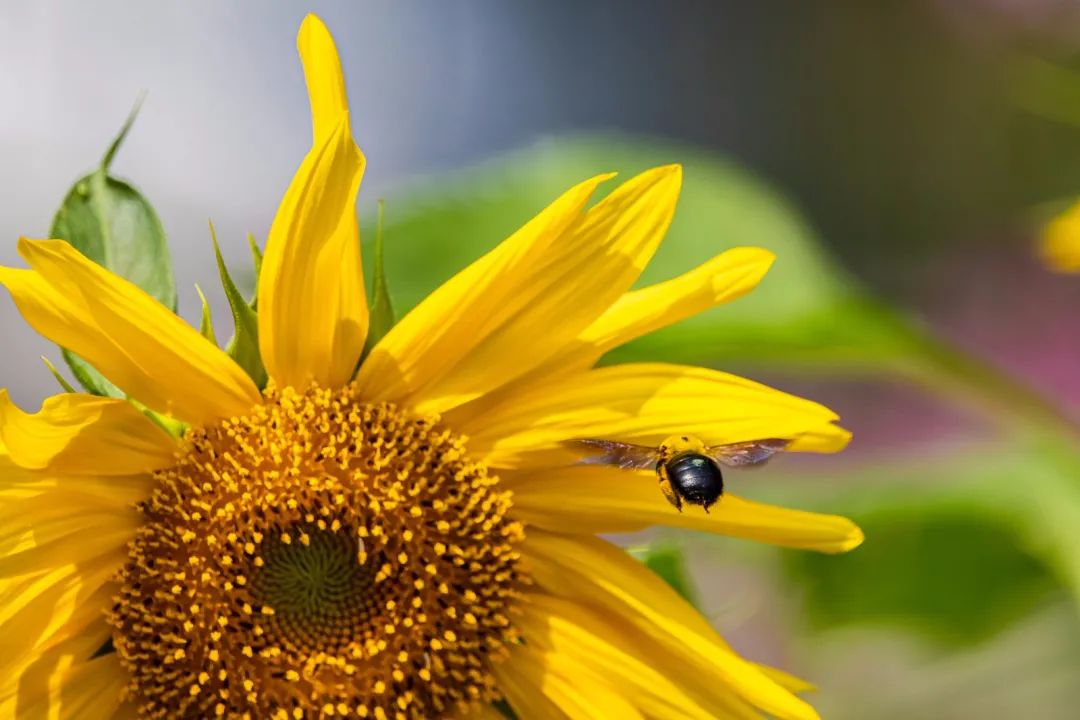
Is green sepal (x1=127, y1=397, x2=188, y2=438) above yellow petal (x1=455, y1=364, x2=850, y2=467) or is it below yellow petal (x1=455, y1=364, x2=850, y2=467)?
below

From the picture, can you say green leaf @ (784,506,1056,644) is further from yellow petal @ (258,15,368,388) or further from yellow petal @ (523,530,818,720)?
yellow petal @ (258,15,368,388)

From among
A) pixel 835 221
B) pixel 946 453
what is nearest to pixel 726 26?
pixel 835 221

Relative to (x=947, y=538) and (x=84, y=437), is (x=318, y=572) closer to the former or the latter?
(x=84, y=437)

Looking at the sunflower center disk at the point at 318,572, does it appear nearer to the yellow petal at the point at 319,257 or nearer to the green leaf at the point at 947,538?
the yellow petal at the point at 319,257

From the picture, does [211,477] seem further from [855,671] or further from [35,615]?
[855,671]

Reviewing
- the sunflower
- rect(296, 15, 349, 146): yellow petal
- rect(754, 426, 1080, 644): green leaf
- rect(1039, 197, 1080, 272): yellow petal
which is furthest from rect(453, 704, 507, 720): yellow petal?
rect(1039, 197, 1080, 272): yellow petal

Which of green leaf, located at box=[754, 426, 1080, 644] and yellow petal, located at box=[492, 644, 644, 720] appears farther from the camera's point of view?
green leaf, located at box=[754, 426, 1080, 644]
